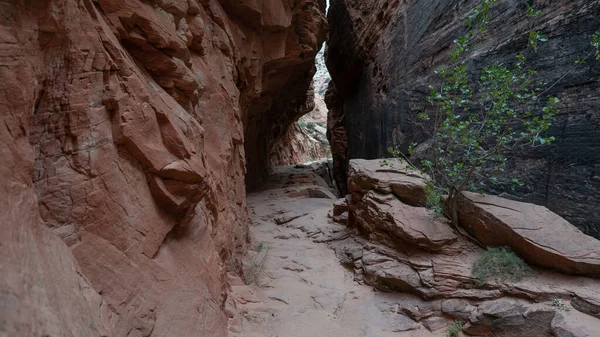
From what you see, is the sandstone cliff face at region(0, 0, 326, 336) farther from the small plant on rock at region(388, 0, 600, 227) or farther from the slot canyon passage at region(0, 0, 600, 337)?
the small plant on rock at region(388, 0, 600, 227)

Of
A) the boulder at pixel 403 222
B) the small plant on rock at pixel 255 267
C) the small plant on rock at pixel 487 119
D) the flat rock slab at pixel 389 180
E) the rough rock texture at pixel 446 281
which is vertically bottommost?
the small plant on rock at pixel 255 267

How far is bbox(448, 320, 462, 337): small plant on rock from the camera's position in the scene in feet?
16.4

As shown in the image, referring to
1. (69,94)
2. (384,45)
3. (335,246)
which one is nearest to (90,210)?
(69,94)

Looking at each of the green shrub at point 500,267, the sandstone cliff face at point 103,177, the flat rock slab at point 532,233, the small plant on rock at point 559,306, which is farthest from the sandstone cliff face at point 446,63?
the sandstone cliff face at point 103,177

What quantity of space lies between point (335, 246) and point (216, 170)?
14.9 feet

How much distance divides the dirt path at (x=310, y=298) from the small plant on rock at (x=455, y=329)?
0.19 meters

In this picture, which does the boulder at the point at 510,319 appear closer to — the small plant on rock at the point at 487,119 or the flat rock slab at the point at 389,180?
the small plant on rock at the point at 487,119

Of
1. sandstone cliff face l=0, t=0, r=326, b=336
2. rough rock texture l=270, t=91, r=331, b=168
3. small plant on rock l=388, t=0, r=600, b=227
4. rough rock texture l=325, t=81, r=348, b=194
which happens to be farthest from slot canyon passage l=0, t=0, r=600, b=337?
rough rock texture l=270, t=91, r=331, b=168

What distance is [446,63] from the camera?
9.62m

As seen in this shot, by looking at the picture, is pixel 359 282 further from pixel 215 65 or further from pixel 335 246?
pixel 215 65

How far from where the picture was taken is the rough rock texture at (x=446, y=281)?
4469 mm

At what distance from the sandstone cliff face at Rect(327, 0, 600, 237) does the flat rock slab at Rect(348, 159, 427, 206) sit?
190 cm

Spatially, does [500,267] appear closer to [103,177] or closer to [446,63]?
[103,177]

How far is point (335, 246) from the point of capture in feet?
29.5
